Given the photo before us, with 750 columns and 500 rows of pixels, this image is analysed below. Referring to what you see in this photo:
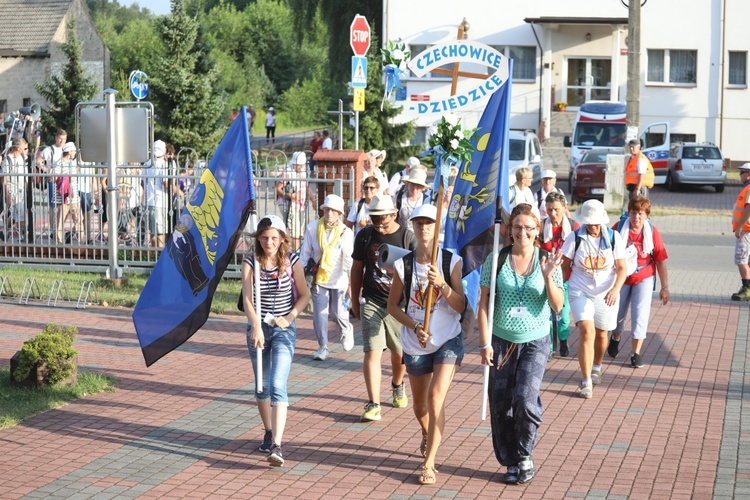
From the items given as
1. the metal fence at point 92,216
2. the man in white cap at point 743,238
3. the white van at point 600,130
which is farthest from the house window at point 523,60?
the man in white cap at point 743,238

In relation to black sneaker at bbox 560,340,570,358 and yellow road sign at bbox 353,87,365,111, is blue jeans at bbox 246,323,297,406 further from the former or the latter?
yellow road sign at bbox 353,87,365,111

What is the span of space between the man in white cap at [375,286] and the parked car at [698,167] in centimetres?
2654

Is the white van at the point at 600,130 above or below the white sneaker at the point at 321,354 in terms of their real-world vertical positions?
above

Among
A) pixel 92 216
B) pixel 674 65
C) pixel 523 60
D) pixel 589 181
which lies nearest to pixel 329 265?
pixel 92 216

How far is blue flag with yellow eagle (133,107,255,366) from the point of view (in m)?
8.21

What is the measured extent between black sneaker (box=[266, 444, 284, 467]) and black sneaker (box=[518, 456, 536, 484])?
161 centimetres

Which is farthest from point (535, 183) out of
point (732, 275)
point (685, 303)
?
point (685, 303)

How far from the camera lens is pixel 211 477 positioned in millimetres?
7672

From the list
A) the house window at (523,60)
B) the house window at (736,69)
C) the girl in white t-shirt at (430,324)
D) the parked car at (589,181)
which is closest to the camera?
the girl in white t-shirt at (430,324)

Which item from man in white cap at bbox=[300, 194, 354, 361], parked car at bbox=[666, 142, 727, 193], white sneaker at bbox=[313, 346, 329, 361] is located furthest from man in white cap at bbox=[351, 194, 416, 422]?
parked car at bbox=[666, 142, 727, 193]

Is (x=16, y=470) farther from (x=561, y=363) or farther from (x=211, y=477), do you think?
(x=561, y=363)

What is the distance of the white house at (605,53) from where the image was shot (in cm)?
4094

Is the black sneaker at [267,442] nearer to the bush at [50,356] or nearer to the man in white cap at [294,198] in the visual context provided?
the bush at [50,356]

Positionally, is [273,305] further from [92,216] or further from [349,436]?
[92,216]
